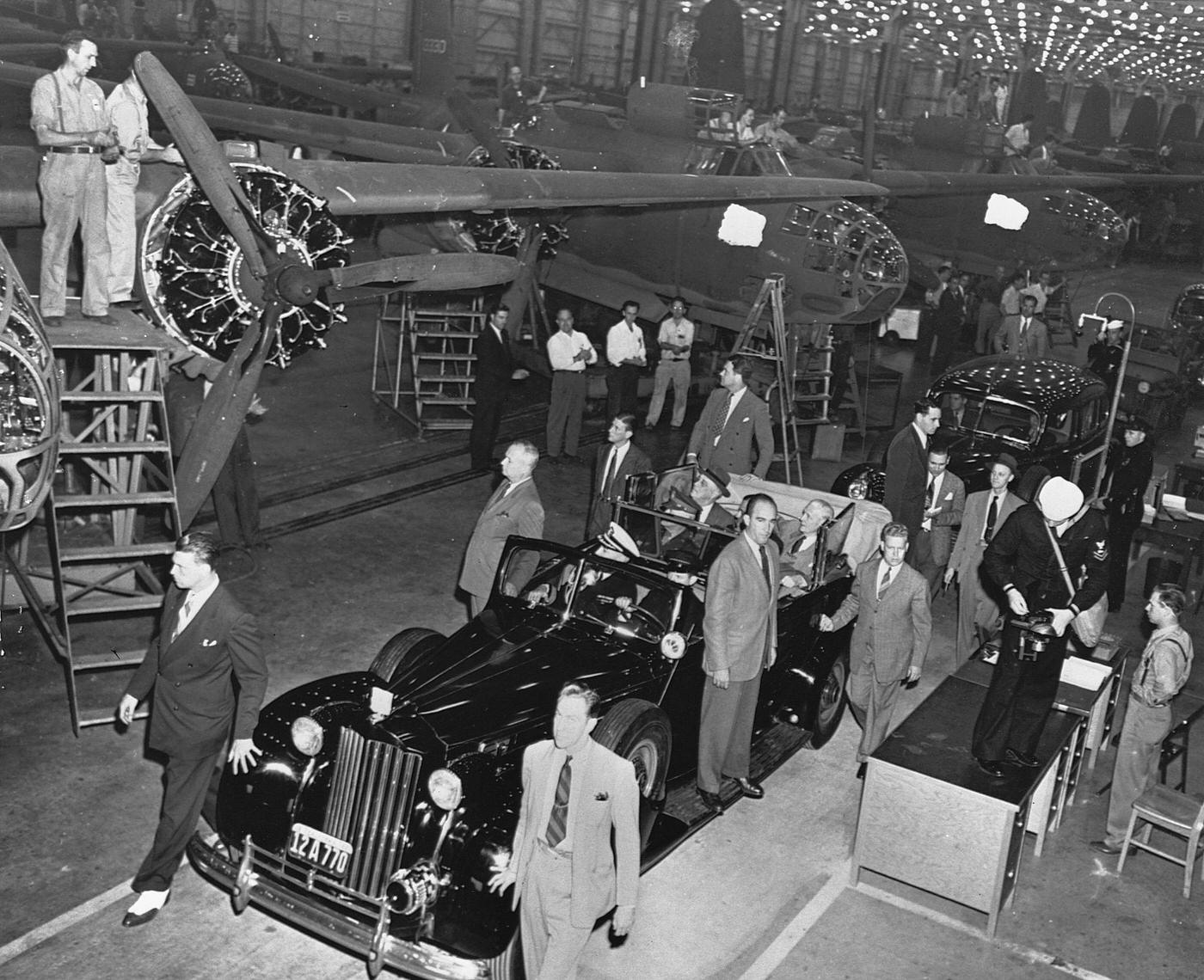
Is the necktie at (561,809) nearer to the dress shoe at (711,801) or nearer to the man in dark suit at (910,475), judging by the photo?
the dress shoe at (711,801)

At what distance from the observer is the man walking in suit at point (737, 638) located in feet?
23.2

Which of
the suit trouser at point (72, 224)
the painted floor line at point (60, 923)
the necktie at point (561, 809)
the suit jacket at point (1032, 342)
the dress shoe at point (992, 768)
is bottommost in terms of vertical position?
the painted floor line at point (60, 923)

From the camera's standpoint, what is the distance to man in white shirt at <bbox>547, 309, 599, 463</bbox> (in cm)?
1466

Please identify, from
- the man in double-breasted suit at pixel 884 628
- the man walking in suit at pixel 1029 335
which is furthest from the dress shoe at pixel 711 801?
the man walking in suit at pixel 1029 335

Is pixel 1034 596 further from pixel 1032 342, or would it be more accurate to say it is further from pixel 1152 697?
pixel 1032 342

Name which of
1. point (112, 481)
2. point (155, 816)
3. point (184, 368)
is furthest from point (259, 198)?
point (155, 816)

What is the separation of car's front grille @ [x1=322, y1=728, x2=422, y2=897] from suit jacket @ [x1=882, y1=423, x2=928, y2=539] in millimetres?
6021

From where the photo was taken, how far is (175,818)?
622 cm

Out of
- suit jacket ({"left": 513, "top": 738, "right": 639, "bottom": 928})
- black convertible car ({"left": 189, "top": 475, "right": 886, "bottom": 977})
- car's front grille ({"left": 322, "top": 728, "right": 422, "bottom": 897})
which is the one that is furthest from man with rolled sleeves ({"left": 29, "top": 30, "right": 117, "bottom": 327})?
suit jacket ({"left": 513, "top": 738, "right": 639, "bottom": 928})

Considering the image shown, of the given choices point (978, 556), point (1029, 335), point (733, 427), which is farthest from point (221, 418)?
point (1029, 335)

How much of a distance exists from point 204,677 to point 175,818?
76 centimetres

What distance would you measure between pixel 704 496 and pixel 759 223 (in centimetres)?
839

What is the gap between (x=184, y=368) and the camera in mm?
10578

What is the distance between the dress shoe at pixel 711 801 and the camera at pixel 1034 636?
1.99 m
